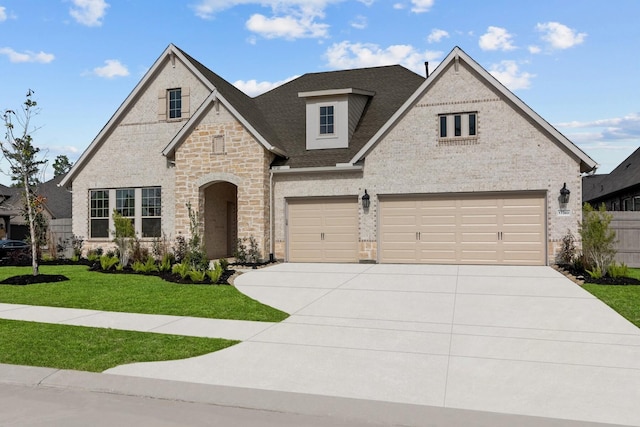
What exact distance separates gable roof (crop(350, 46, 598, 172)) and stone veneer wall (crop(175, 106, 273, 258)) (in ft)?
12.7

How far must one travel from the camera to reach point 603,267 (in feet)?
47.4

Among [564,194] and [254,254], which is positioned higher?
[564,194]

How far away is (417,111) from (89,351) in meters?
14.4

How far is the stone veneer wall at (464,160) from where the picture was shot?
671 inches

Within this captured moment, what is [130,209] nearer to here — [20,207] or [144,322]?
[144,322]

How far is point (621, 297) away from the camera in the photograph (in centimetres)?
1121

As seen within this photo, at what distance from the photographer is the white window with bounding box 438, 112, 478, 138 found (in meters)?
17.8

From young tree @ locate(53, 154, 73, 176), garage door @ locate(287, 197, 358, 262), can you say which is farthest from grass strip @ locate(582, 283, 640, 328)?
young tree @ locate(53, 154, 73, 176)

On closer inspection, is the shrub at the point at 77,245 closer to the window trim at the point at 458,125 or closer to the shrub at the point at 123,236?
the shrub at the point at 123,236

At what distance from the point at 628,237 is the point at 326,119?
12.4 meters

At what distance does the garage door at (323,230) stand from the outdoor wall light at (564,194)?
729 centimetres

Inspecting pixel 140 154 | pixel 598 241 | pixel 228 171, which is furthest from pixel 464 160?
pixel 140 154

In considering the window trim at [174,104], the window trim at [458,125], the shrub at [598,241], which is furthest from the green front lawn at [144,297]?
the shrub at [598,241]

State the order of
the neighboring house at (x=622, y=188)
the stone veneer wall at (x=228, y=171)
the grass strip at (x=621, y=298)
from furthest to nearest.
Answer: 1. the neighboring house at (x=622, y=188)
2. the stone veneer wall at (x=228, y=171)
3. the grass strip at (x=621, y=298)
